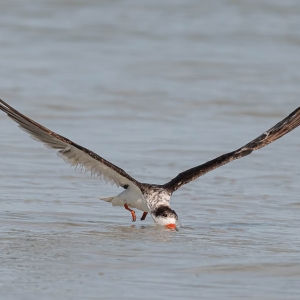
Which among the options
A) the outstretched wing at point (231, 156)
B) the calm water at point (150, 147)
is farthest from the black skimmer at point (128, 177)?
the calm water at point (150, 147)

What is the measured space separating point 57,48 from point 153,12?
5.79m

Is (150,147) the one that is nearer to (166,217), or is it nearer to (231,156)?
(231,156)

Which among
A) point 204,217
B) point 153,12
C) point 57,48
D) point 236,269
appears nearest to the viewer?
point 236,269

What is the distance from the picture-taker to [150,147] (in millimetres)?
12055

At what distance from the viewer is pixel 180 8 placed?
1039 inches

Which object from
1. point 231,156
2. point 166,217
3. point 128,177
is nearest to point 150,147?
point 231,156

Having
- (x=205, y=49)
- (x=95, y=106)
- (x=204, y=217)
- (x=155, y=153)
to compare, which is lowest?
(x=204, y=217)

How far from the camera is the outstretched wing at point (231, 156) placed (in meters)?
9.20

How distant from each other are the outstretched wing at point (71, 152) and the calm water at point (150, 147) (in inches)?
17.6

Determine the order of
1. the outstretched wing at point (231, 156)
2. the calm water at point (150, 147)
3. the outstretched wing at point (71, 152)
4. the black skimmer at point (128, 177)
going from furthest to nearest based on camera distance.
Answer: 1. the outstretched wing at point (231, 156)
2. the black skimmer at point (128, 177)
3. the outstretched wing at point (71, 152)
4. the calm water at point (150, 147)

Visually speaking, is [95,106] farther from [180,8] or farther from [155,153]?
[180,8]

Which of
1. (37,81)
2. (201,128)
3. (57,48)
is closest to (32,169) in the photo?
(201,128)

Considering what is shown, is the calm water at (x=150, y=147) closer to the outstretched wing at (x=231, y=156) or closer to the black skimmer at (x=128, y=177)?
the black skimmer at (x=128, y=177)

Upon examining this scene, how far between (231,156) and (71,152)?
5.63 feet
